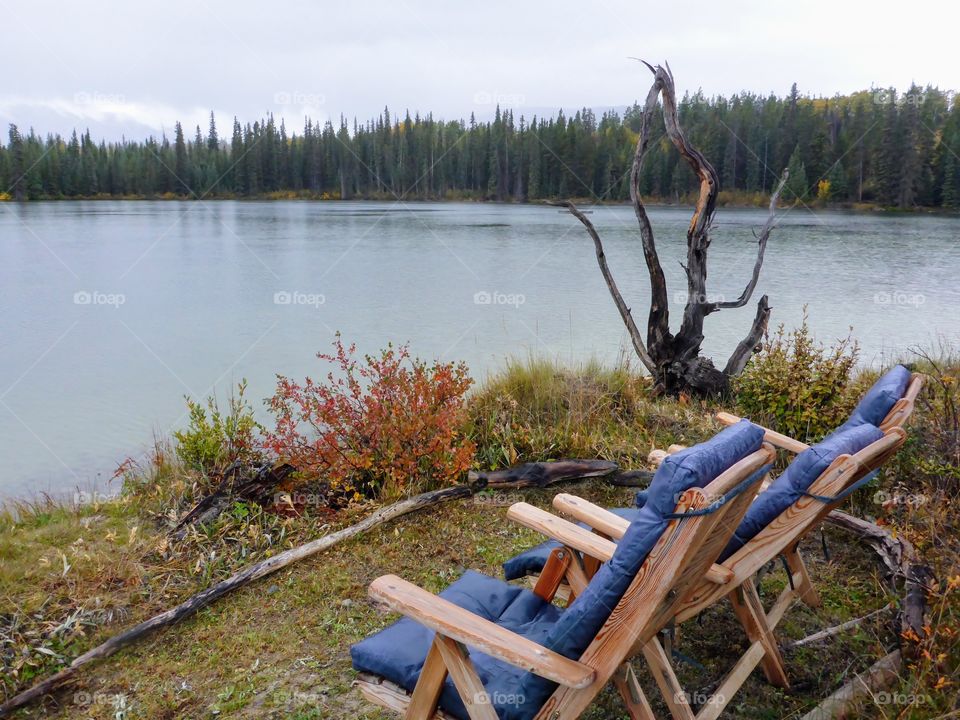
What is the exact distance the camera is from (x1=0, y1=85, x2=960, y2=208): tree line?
43.2 meters

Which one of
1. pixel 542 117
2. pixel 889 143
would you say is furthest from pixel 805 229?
pixel 542 117

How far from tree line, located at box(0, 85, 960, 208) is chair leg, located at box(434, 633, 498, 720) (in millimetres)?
27881

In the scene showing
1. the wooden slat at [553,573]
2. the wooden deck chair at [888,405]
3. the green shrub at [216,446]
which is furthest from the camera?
the green shrub at [216,446]

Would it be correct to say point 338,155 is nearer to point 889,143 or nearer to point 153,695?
point 889,143

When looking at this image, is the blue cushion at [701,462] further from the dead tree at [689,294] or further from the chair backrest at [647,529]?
the dead tree at [689,294]

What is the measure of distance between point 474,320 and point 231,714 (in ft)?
37.5

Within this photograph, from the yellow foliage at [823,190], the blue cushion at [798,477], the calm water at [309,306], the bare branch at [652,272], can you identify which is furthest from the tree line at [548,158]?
the blue cushion at [798,477]

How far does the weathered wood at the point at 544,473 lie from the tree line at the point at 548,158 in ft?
81.1

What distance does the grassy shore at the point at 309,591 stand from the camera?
10.2 ft

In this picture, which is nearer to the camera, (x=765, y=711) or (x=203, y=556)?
(x=765, y=711)

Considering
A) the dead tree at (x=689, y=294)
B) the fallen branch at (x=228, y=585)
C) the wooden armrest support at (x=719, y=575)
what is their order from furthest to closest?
the dead tree at (x=689, y=294), the fallen branch at (x=228, y=585), the wooden armrest support at (x=719, y=575)

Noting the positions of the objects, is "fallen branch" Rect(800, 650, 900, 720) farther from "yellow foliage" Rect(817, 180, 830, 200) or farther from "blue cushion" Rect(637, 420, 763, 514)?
"yellow foliage" Rect(817, 180, 830, 200)

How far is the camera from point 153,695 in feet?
10.4

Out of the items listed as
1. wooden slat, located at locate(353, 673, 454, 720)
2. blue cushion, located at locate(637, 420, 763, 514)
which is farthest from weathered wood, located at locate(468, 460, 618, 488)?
blue cushion, located at locate(637, 420, 763, 514)
